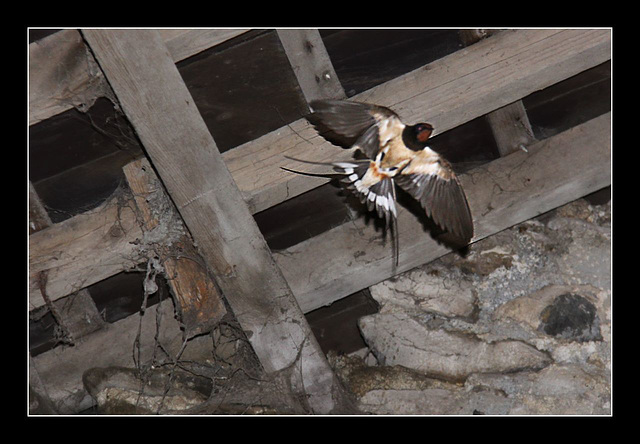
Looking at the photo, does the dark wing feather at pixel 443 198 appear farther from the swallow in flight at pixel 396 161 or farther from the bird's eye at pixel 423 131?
the bird's eye at pixel 423 131

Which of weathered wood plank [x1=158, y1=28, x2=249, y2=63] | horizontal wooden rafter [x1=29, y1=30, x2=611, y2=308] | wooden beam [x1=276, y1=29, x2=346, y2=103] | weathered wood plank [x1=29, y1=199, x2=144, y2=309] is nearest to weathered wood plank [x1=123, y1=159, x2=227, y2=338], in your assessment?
weathered wood plank [x1=29, y1=199, x2=144, y2=309]

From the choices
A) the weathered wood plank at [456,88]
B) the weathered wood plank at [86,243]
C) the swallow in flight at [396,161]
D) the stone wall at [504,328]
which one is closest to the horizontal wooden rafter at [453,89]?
the weathered wood plank at [456,88]

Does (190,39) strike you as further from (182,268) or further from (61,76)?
(182,268)

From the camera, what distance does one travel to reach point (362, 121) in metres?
1.97

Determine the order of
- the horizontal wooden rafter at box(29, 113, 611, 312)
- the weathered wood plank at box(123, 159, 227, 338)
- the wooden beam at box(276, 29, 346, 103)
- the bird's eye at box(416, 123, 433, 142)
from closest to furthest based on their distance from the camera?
the bird's eye at box(416, 123, 433, 142), the wooden beam at box(276, 29, 346, 103), the weathered wood plank at box(123, 159, 227, 338), the horizontal wooden rafter at box(29, 113, 611, 312)

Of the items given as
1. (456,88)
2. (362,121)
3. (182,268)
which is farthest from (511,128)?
(182,268)

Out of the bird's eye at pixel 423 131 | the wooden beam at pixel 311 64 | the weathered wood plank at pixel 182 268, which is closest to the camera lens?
the bird's eye at pixel 423 131

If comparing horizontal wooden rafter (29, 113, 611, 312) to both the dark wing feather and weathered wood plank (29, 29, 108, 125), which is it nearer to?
the dark wing feather

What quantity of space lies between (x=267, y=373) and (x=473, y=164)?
98cm

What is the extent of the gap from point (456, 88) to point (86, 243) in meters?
1.21

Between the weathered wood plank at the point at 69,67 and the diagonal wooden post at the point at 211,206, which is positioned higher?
the weathered wood plank at the point at 69,67

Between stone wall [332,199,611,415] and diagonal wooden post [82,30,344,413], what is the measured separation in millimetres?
282

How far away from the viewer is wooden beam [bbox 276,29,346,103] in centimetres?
208

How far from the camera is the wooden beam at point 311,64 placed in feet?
6.82
